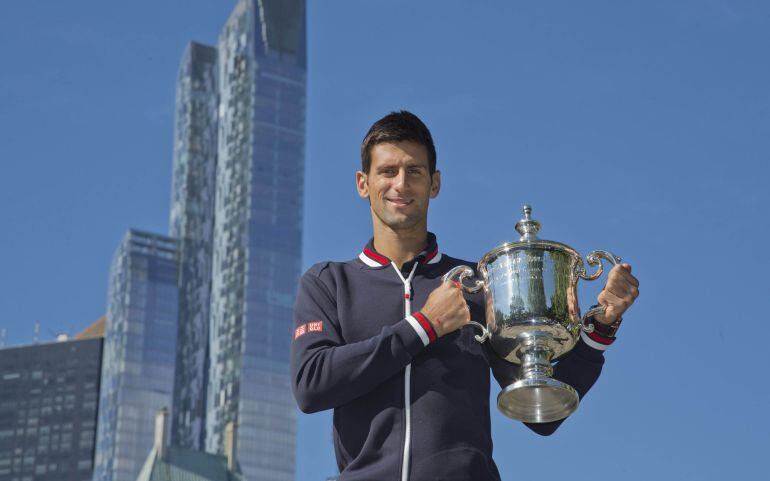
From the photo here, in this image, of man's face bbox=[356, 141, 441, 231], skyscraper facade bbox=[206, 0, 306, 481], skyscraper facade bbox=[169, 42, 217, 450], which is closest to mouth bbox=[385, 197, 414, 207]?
man's face bbox=[356, 141, 441, 231]

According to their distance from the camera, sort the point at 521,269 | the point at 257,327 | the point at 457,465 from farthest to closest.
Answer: the point at 257,327, the point at 521,269, the point at 457,465

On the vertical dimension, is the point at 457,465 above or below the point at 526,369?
below

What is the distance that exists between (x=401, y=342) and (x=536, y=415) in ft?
1.72

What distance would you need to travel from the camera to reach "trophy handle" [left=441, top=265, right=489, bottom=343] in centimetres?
451

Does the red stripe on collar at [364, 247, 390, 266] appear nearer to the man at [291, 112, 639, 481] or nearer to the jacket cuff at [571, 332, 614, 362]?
the man at [291, 112, 639, 481]

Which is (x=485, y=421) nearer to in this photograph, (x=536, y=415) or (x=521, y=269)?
(x=536, y=415)

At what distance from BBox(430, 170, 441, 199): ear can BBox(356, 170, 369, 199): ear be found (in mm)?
236

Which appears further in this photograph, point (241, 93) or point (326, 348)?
point (241, 93)

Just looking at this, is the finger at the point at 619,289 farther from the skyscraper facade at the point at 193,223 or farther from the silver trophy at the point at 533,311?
the skyscraper facade at the point at 193,223

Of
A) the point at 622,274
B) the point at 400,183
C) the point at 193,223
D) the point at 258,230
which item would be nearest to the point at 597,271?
the point at 622,274

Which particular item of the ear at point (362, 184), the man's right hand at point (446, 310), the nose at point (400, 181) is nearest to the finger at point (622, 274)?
the man's right hand at point (446, 310)

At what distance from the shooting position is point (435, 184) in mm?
4906

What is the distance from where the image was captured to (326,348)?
4.51 m

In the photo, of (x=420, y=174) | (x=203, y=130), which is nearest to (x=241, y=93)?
(x=203, y=130)
